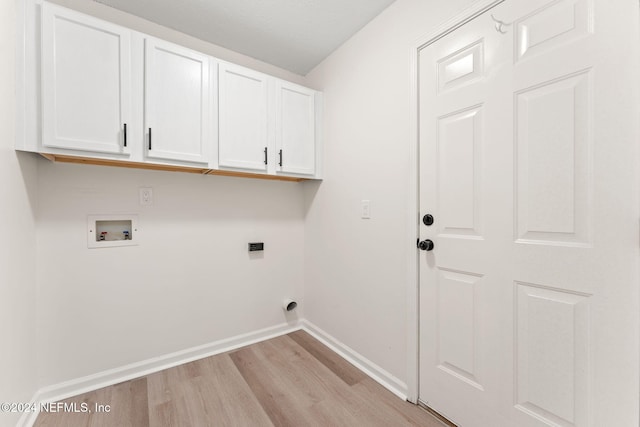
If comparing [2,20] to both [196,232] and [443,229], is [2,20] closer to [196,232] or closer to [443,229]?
[196,232]

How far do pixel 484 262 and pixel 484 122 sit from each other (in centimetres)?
66

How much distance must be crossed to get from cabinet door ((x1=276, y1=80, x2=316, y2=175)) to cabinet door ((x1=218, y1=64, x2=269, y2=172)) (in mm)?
127

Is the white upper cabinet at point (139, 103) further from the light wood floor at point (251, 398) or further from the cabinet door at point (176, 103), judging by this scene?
the light wood floor at point (251, 398)

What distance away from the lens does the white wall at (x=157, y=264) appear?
5.07ft

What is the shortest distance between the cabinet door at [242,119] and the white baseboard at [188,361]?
1.43m

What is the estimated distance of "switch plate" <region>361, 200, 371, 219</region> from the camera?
1820 millimetres

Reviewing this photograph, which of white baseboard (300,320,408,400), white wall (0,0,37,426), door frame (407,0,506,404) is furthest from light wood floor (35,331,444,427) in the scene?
white wall (0,0,37,426)

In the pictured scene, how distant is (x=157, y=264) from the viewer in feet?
6.05

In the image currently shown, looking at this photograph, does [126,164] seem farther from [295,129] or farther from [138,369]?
[138,369]

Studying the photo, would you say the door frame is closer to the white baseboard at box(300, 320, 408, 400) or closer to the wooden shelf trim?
the white baseboard at box(300, 320, 408, 400)

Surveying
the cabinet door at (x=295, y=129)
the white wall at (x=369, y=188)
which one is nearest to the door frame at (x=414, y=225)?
the white wall at (x=369, y=188)

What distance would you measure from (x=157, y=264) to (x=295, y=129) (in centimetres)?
147

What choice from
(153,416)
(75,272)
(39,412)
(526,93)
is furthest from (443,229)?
(39,412)

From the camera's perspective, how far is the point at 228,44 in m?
2.07
